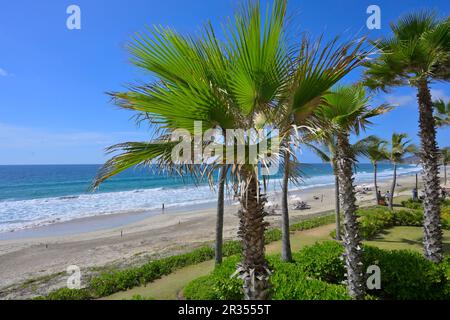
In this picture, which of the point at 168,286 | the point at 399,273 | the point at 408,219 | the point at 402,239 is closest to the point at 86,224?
the point at 168,286

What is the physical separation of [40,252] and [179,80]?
17735 mm

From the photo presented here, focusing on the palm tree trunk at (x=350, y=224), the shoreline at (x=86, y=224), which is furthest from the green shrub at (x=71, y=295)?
the shoreline at (x=86, y=224)

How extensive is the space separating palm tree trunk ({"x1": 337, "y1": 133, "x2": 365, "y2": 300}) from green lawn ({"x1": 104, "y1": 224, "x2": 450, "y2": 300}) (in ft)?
15.1

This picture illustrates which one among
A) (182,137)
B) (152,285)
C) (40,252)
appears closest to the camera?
(182,137)

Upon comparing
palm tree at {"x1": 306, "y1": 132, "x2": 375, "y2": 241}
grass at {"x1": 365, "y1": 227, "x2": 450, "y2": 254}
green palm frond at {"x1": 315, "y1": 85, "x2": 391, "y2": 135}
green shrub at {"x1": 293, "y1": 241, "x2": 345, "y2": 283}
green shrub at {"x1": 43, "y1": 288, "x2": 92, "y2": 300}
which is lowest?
green shrub at {"x1": 43, "y1": 288, "x2": 92, "y2": 300}

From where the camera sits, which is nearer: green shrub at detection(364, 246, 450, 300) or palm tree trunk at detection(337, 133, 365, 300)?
palm tree trunk at detection(337, 133, 365, 300)

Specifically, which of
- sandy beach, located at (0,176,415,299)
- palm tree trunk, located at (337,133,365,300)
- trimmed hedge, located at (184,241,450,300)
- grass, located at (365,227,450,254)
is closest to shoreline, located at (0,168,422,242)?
sandy beach, located at (0,176,415,299)

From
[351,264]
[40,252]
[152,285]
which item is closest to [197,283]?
[152,285]

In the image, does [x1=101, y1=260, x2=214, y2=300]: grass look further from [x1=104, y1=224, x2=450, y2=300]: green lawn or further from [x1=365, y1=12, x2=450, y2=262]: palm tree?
[x1=365, y1=12, x2=450, y2=262]: palm tree

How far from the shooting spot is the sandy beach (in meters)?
11.9

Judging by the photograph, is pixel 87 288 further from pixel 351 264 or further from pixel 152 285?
pixel 351 264

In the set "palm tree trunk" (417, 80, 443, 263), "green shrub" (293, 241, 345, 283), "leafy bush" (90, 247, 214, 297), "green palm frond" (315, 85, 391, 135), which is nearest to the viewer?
"green palm frond" (315, 85, 391, 135)

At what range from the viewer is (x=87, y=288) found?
30.1 feet

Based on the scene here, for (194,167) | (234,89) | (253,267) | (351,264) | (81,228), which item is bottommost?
(81,228)
